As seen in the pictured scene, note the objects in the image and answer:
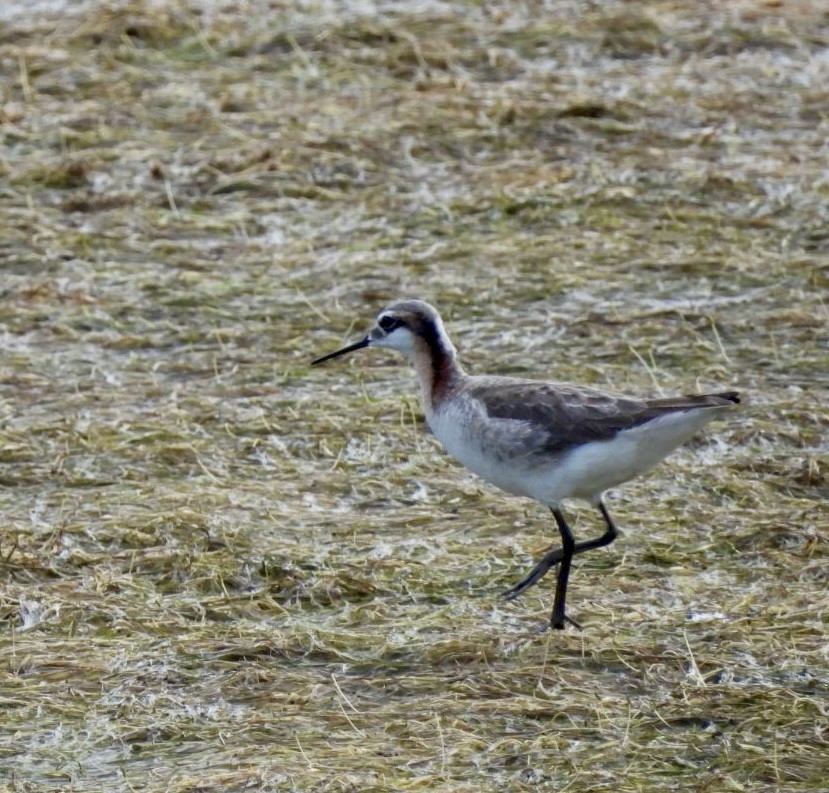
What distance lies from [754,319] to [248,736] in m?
4.40

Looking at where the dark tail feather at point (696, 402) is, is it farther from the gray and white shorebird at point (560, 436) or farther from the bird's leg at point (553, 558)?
the bird's leg at point (553, 558)

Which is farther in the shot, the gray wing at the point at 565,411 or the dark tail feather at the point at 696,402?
the gray wing at the point at 565,411

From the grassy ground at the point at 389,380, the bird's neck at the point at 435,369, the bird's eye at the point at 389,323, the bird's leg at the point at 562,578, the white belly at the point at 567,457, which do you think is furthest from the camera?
the bird's eye at the point at 389,323

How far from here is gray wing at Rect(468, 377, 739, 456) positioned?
6375 millimetres

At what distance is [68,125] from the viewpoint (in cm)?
1192

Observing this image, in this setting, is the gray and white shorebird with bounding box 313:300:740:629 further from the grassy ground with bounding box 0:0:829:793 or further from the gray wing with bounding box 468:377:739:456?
the grassy ground with bounding box 0:0:829:793

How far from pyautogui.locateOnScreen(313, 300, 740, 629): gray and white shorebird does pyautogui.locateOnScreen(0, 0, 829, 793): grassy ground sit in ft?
1.41

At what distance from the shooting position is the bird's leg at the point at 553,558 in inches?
265

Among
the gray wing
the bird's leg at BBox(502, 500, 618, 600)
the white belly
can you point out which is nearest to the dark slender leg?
the bird's leg at BBox(502, 500, 618, 600)

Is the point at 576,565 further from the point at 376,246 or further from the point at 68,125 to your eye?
the point at 68,125

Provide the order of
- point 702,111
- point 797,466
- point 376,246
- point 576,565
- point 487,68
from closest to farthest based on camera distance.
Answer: point 576,565
point 797,466
point 376,246
point 702,111
point 487,68

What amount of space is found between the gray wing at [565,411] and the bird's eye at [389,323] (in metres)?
0.66

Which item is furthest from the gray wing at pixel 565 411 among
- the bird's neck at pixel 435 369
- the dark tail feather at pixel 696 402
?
the bird's neck at pixel 435 369

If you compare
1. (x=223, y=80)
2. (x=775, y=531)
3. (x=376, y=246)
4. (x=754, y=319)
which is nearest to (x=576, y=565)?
(x=775, y=531)
